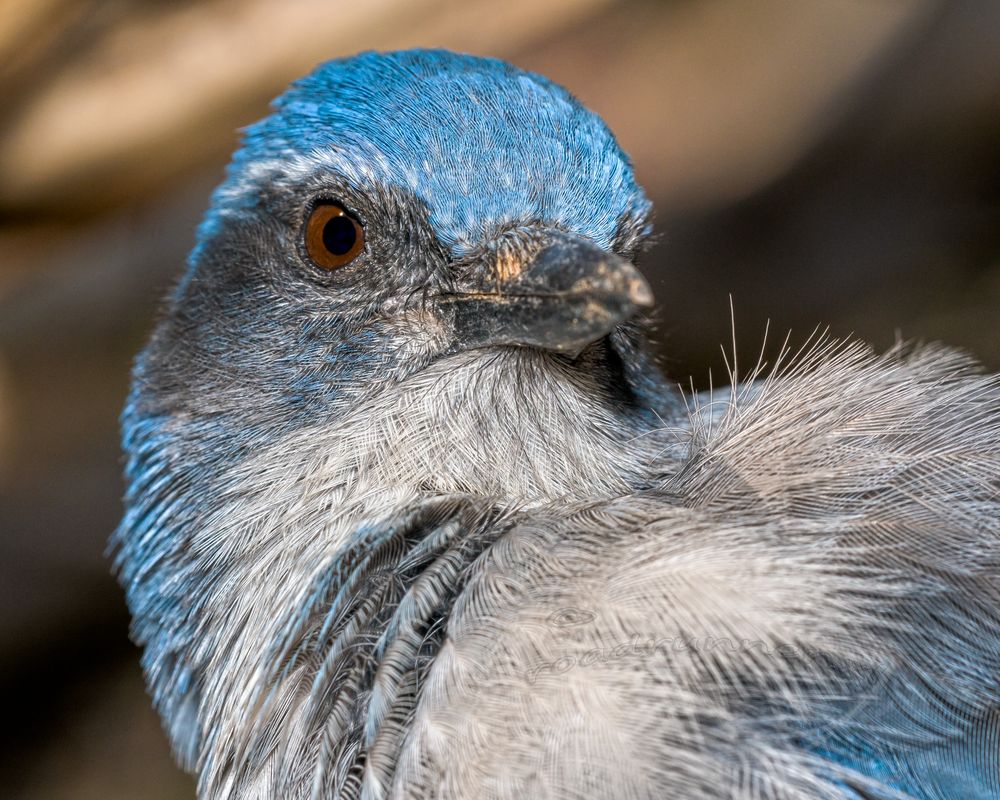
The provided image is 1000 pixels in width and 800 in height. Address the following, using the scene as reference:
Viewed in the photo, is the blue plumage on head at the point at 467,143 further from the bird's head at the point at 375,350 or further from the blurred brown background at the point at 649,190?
the blurred brown background at the point at 649,190

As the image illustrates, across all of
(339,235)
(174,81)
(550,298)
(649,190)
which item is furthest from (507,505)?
(649,190)

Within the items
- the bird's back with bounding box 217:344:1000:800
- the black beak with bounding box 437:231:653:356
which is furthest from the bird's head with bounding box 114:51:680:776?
the bird's back with bounding box 217:344:1000:800

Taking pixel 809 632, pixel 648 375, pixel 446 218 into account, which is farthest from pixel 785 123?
pixel 809 632

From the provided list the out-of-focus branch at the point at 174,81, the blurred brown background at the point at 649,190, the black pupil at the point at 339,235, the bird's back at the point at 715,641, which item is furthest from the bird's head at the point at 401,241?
the blurred brown background at the point at 649,190

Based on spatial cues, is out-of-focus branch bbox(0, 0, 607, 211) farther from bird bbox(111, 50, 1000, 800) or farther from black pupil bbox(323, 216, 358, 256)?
black pupil bbox(323, 216, 358, 256)

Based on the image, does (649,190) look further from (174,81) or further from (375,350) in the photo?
(375,350)

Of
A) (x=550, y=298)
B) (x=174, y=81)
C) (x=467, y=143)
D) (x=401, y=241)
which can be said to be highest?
(x=174, y=81)

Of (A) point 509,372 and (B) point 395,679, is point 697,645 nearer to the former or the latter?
(B) point 395,679
